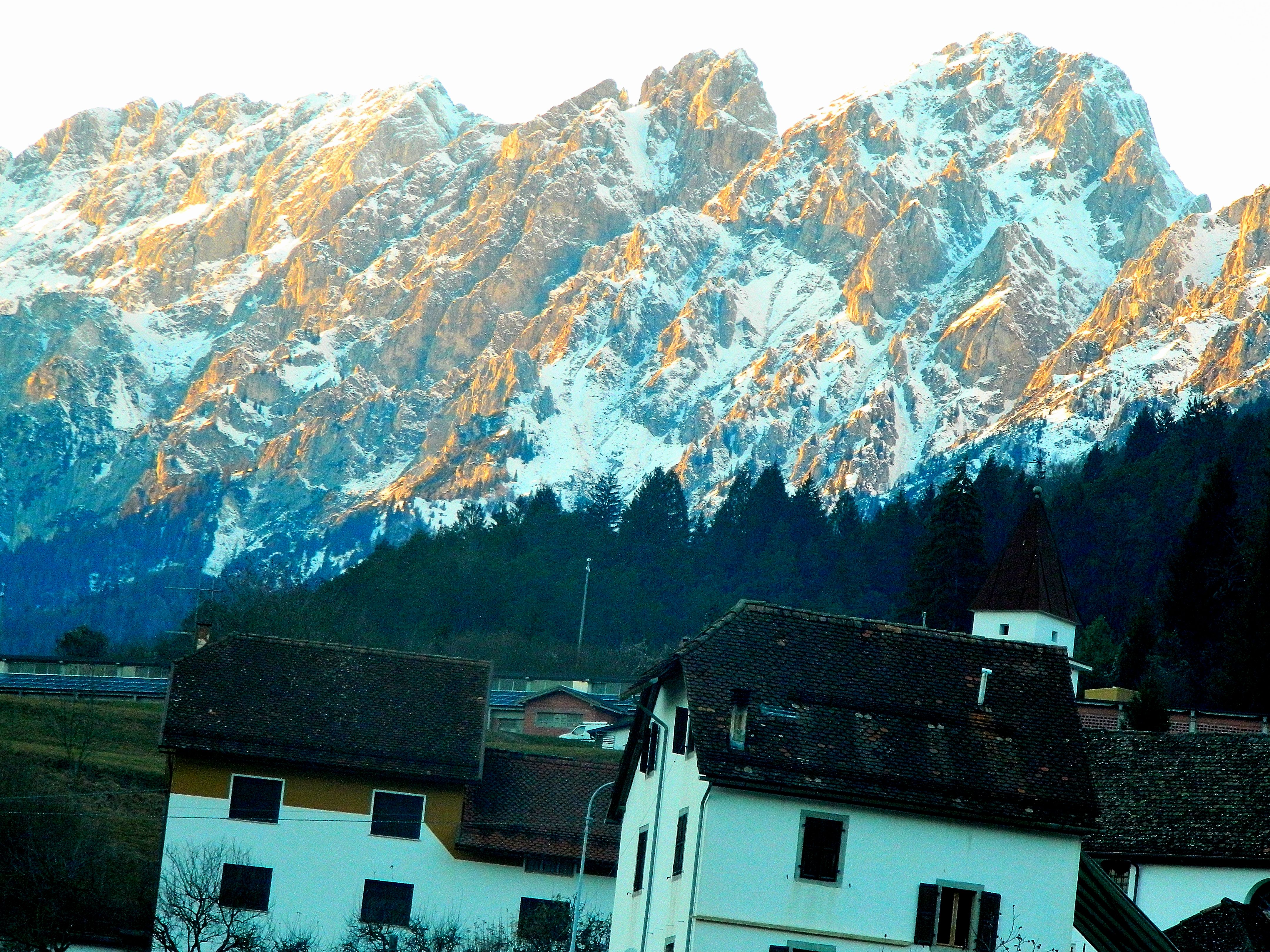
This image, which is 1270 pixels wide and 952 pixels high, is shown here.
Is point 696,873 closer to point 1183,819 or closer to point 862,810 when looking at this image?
point 862,810

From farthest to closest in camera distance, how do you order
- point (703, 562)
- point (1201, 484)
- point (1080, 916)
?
1. point (703, 562)
2. point (1201, 484)
3. point (1080, 916)

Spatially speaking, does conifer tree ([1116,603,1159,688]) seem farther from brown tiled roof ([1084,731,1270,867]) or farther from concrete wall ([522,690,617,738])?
brown tiled roof ([1084,731,1270,867])

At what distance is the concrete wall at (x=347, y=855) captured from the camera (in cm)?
5353

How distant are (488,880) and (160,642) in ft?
292

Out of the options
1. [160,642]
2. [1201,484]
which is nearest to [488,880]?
[1201,484]

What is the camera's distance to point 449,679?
5788 centimetres

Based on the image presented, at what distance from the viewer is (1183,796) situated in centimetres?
4566

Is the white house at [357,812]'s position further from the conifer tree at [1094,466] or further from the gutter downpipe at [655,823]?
the conifer tree at [1094,466]

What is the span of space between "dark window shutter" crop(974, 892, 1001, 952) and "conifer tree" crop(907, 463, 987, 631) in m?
68.8

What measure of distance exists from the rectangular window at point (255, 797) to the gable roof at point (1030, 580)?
43.4 meters

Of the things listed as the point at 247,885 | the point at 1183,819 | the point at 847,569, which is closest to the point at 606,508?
the point at 847,569

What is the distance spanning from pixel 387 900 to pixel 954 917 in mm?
21728

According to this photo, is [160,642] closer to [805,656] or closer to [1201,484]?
[1201,484]

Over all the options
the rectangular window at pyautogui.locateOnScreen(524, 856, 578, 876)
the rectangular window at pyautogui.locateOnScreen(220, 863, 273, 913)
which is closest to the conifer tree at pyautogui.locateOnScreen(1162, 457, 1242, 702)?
the rectangular window at pyautogui.locateOnScreen(524, 856, 578, 876)
